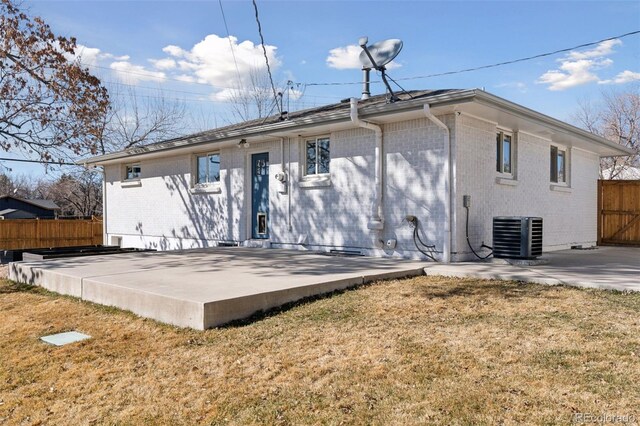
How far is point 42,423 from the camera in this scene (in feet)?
10.4

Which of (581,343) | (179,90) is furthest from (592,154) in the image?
(179,90)

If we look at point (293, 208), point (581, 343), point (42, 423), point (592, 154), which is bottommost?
point (42, 423)

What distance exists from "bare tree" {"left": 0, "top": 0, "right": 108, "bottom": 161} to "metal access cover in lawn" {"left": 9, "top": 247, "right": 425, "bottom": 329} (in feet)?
12.4

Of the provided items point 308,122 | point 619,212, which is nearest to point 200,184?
point 308,122

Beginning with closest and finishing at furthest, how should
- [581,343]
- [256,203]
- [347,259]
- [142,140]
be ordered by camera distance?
[581,343]
[347,259]
[256,203]
[142,140]

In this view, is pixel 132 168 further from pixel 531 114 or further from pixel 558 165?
pixel 558 165

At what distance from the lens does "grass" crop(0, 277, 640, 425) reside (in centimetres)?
302

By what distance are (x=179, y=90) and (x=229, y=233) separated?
17.4 meters

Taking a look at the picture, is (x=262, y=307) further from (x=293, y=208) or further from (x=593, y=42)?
(x=593, y=42)

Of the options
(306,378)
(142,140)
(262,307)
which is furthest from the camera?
(142,140)

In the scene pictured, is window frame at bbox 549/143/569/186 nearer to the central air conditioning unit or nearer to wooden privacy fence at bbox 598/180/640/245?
wooden privacy fence at bbox 598/180/640/245

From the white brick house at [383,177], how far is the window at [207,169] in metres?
0.03

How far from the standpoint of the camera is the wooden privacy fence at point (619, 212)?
1352 centimetres

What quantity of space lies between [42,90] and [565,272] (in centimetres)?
1159
